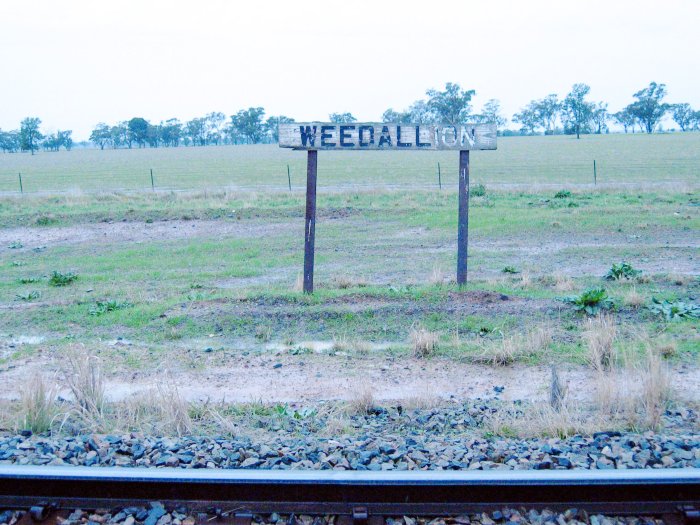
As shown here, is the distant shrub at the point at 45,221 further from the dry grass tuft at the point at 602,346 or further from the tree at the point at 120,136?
the tree at the point at 120,136

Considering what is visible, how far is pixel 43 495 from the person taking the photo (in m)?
4.86

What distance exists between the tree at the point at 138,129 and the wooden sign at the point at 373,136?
148 metres

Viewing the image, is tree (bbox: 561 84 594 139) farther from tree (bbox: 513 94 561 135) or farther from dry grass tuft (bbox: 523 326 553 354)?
dry grass tuft (bbox: 523 326 553 354)

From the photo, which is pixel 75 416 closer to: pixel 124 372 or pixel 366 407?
pixel 124 372

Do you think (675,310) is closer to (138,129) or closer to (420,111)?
(420,111)

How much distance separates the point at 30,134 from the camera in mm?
139125

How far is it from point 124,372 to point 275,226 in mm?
13538

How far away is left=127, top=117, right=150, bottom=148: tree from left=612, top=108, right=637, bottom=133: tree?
95.5 m

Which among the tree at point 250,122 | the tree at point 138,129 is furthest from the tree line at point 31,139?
the tree at point 250,122

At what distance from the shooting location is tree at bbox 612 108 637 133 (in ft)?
467

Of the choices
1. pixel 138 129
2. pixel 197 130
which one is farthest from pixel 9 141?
pixel 197 130

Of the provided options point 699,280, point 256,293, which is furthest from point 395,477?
point 699,280

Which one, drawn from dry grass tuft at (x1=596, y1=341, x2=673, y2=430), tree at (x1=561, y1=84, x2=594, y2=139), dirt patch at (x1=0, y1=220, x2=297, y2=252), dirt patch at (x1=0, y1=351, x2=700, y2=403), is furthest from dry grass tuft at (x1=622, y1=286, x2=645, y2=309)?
A: tree at (x1=561, y1=84, x2=594, y2=139)

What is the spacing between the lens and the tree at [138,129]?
152 metres
